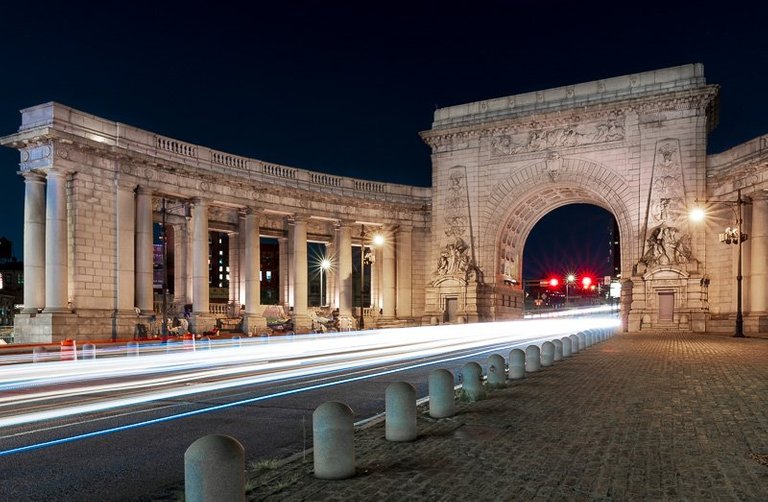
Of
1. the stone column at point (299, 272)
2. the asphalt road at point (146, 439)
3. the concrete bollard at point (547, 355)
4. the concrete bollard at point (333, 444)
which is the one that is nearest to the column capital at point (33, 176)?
the stone column at point (299, 272)

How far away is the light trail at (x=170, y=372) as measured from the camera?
13.5 m

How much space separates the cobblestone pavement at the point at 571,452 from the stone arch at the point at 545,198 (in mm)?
34260

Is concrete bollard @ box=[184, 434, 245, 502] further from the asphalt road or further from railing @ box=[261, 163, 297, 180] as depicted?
railing @ box=[261, 163, 297, 180]

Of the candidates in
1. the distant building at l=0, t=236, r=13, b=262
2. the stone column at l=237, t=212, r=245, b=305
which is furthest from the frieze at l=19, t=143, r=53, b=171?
the distant building at l=0, t=236, r=13, b=262

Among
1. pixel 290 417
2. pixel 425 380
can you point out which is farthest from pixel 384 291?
pixel 290 417

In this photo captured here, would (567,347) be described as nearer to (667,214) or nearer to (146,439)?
(146,439)

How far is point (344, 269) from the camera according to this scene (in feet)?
169

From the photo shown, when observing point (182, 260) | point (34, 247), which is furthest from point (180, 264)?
point (34, 247)

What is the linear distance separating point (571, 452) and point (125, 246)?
3243 centimetres

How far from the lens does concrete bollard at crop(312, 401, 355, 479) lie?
7.39m

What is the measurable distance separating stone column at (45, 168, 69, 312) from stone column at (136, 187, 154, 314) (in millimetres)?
5113

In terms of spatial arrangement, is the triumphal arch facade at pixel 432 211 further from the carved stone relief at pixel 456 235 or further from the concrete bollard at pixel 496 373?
the concrete bollard at pixel 496 373

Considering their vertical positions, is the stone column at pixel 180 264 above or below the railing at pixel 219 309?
above

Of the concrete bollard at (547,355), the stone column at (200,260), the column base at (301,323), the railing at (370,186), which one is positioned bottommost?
the column base at (301,323)
